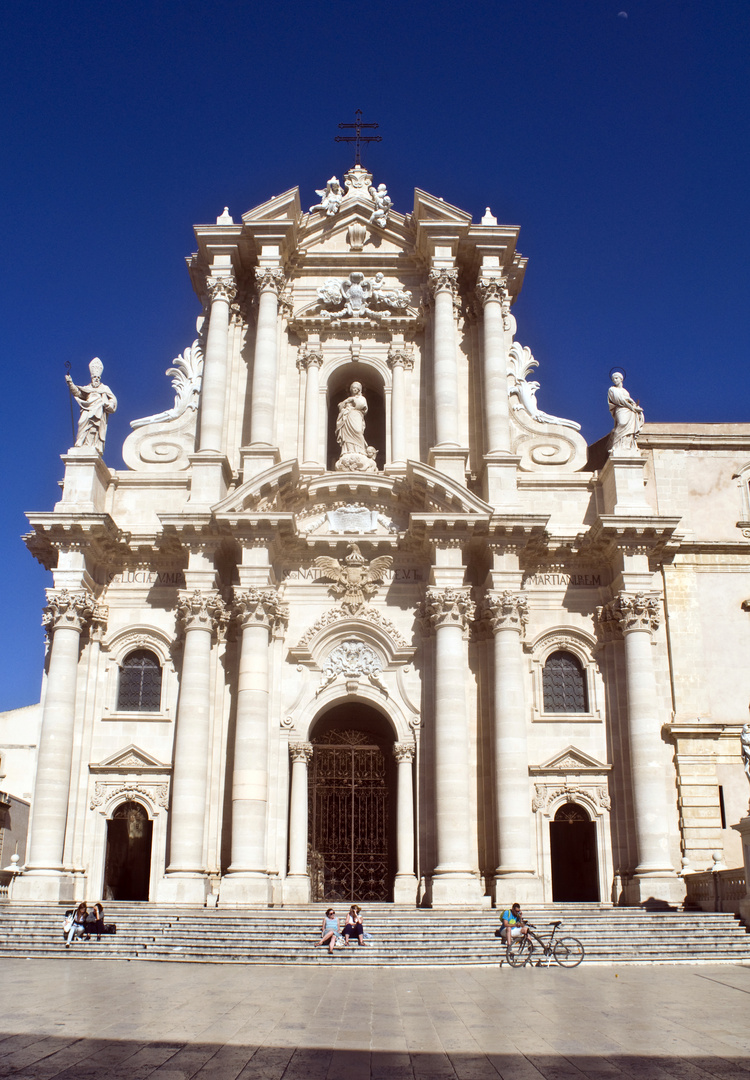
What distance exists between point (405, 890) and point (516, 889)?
9.13 feet

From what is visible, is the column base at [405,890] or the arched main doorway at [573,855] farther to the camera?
the arched main doorway at [573,855]

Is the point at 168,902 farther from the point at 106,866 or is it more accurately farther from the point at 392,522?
the point at 392,522

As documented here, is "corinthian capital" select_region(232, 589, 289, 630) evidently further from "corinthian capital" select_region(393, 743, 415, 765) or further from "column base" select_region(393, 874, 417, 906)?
"column base" select_region(393, 874, 417, 906)

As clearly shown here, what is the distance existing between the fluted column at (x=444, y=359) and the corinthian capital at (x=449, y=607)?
171 inches

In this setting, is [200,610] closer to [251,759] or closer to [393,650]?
[251,759]

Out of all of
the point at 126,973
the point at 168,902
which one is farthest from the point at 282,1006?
the point at 168,902

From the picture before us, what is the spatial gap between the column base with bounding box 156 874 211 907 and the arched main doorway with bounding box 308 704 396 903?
313 cm

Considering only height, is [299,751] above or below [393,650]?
below

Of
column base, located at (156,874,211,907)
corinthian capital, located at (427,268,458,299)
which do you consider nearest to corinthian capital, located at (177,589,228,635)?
column base, located at (156,874,211,907)

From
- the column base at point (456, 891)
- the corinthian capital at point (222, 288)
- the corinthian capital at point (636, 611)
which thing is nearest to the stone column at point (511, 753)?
the column base at point (456, 891)

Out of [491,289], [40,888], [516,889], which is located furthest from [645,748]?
[40,888]

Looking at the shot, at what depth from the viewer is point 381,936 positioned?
60.8 feet

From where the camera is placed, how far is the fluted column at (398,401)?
2797cm

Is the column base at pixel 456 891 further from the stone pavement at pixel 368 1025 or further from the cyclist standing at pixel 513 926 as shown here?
the stone pavement at pixel 368 1025
